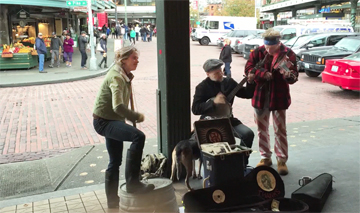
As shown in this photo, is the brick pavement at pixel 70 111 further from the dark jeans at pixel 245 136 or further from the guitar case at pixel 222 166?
the guitar case at pixel 222 166

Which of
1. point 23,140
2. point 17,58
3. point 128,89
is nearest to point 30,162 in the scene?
point 23,140

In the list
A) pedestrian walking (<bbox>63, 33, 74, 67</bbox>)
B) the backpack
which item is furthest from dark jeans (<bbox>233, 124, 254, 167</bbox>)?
pedestrian walking (<bbox>63, 33, 74, 67</bbox>)

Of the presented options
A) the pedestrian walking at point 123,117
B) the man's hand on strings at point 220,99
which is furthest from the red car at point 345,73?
the pedestrian walking at point 123,117

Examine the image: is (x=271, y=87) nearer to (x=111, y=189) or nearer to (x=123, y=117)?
(x=123, y=117)

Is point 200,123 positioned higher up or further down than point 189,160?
higher up

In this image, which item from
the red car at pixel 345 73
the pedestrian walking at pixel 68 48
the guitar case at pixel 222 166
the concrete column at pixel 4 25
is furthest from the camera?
the concrete column at pixel 4 25

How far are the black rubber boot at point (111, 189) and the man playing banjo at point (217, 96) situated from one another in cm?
116

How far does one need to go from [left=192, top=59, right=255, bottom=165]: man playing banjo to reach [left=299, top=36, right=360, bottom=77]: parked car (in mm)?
10254

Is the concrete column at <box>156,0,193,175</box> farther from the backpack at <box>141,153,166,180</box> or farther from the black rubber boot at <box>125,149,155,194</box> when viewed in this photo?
the black rubber boot at <box>125,149,155,194</box>

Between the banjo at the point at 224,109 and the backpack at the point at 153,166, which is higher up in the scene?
the banjo at the point at 224,109

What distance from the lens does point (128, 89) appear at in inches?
149

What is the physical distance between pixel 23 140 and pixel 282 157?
16.7 feet

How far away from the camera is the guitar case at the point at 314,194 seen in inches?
146

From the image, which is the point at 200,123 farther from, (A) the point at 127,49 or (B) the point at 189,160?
(A) the point at 127,49
